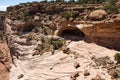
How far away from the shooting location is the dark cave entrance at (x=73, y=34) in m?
50.2

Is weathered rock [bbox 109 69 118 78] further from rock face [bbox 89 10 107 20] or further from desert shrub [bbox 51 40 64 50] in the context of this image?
desert shrub [bbox 51 40 64 50]

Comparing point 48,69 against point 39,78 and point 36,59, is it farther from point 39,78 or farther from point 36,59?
point 36,59

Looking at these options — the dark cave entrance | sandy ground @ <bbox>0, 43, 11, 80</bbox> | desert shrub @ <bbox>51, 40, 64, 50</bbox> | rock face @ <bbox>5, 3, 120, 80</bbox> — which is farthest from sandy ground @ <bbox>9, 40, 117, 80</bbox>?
sandy ground @ <bbox>0, 43, 11, 80</bbox>

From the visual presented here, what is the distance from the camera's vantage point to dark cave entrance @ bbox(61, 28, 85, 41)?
165ft

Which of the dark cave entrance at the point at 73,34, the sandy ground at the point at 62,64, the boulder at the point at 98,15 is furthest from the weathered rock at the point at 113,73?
the dark cave entrance at the point at 73,34

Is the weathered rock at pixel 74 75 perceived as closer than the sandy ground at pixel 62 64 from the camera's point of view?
Yes

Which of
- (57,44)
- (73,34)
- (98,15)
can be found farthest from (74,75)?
(73,34)

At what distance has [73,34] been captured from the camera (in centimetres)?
5319

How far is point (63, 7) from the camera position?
58.9m

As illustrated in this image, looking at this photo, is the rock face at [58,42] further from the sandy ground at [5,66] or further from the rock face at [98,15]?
the sandy ground at [5,66]

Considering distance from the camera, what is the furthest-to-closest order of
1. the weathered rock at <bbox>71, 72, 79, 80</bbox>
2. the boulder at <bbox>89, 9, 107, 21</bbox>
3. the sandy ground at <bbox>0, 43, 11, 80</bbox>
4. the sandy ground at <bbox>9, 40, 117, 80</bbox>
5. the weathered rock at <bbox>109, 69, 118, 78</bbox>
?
the sandy ground at <bbox>0, 43, 11, 80</bbox> < the boulder at <bbox>89, 9, 107, 21</bbox> < the sandy ground at <bbox>9, 40, 117, 80</bbox> < the weathered rock at <bbox>71, 72, 79, 80</bbox> < the weathered rock at <bbox>109, 69, 118, 78</bbox>

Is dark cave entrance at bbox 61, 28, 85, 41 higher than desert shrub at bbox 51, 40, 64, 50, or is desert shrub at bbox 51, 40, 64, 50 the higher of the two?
dark cave entrance at bbox 61, 28, 85, 41

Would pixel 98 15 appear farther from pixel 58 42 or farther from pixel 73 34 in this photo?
pixel 73 34

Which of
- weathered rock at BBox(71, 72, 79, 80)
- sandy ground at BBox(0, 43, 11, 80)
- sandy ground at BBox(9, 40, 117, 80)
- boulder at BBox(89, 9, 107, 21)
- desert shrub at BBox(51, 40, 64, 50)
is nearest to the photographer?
weathered rock at BBox(71, 72, 79, 80)
